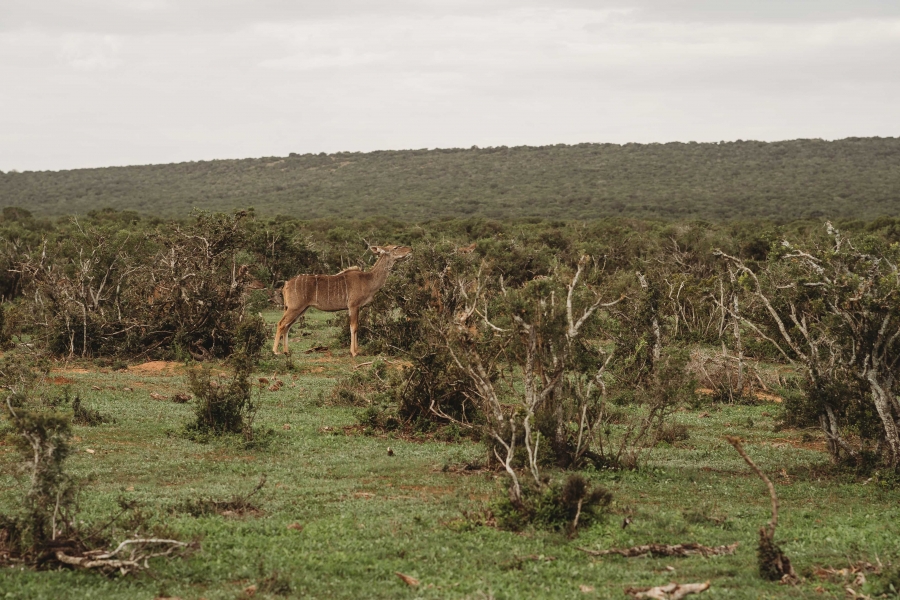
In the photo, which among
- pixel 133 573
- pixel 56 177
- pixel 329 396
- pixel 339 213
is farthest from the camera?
pixel 56 177

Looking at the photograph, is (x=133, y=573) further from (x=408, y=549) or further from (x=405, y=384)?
(x=405, y=384)

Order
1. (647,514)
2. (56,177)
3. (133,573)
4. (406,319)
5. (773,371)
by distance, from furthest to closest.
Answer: (56,177), (406,319), (773,371), (647,514), (133,573)

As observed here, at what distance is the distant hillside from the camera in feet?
239

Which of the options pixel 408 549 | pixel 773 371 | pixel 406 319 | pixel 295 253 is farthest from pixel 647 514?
pixel 295 253

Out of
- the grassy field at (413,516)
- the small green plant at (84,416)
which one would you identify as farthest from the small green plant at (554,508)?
the small green plant at (84,416)

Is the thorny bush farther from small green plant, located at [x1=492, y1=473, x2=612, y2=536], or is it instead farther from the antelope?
small green plant, located at [x1=492, y1=473, x2=612, y2=536]

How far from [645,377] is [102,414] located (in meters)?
8.91

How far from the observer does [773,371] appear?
19891 mm

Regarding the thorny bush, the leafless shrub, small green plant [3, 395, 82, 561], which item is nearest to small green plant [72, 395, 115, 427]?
small green plant [3, 395, 82, 561]

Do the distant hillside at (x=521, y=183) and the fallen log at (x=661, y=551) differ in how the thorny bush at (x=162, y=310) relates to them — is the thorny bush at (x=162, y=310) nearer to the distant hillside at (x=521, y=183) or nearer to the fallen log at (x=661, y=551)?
the fallen log at (x=661, y=551)

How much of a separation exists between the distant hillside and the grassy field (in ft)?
178

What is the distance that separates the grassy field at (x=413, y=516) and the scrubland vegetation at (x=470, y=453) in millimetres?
37

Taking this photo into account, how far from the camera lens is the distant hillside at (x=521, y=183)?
239ft

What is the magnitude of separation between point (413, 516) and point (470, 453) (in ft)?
11.2
